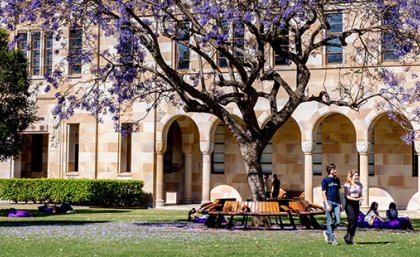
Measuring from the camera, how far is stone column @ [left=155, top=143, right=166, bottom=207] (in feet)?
119

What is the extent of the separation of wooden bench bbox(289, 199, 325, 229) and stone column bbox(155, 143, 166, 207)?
13.7m

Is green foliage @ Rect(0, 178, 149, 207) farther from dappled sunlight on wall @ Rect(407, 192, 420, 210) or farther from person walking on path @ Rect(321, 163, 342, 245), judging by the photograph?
person walking on path @ Rect(321, 163, 342, 245)

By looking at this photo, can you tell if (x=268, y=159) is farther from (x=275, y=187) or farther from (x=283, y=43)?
(x=283, y=43)

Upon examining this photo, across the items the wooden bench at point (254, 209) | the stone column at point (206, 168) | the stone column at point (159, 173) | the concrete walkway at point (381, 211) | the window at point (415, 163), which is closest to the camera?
the wooden bench at point (254, 209)

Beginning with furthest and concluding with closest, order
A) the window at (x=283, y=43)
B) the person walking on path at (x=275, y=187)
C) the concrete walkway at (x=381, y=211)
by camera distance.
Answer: the person walking on path at (x=275, y=187) < the concrete walkway at (x=381, y=211) < the window at (x=283, y=43)

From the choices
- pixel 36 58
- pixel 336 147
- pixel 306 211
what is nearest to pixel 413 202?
pixel 336 147

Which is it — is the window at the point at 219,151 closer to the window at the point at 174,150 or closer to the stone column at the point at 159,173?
the window at the point at 174,150

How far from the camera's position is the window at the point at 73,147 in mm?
38344

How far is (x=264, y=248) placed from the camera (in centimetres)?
1631

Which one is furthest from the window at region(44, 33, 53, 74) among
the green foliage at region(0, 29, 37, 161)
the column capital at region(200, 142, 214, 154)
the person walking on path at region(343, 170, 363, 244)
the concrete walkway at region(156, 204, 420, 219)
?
the person walking on path at region(343, 170, 363, 244)

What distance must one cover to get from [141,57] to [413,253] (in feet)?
39.6

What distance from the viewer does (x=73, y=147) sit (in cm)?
3862

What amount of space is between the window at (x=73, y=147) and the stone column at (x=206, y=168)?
6.78 metres

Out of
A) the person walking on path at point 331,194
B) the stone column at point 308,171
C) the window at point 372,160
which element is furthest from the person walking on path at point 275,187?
the person walking on path at point 331,194
